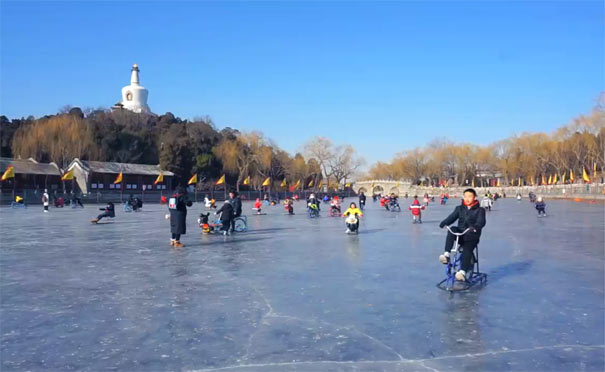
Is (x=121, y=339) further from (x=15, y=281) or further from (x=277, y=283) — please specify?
(x=15, y=281)

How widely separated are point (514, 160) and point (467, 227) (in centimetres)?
9884

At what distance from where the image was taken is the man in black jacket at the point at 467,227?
24.4 ft

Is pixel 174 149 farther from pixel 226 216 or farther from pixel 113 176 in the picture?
pixel 226 216

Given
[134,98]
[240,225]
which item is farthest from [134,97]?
[240,225]

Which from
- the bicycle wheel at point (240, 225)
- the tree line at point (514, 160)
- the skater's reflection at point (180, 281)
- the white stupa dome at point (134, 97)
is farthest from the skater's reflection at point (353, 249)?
the white stupa dome at point (134, 97)

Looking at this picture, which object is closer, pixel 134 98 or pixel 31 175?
pixel 31 175

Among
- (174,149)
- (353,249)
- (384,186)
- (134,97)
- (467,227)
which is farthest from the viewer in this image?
(384,186)

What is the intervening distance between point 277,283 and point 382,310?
7.54ft

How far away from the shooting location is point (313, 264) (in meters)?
10.3

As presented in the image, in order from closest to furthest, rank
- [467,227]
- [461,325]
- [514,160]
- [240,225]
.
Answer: [461,325]
[467,227]
[240,225]
[514,160]

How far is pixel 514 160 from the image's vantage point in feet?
324

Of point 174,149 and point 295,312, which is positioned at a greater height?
point 174,149

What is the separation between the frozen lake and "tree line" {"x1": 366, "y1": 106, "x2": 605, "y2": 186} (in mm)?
65443

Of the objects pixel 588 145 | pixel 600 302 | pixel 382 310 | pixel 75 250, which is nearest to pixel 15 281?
pixel 75 250
